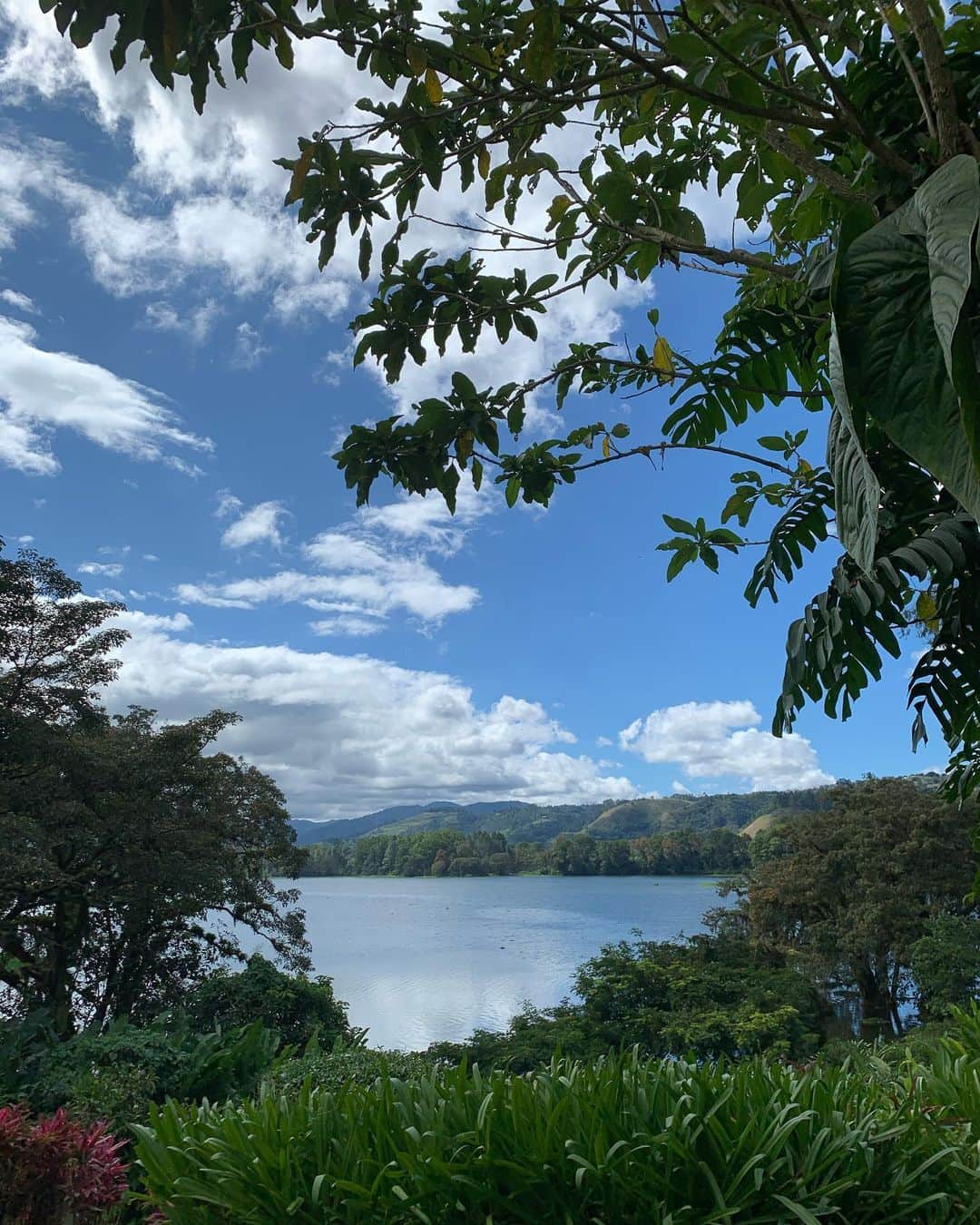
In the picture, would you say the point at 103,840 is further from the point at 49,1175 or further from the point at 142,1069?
A: the point at 49,1175

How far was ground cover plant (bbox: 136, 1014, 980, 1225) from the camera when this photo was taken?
63.9 inches

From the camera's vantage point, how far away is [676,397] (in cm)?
200

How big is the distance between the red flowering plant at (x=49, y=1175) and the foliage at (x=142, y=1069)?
250 cm

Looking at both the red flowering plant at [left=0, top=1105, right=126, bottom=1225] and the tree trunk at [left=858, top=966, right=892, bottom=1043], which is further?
the tree trunk at [left=858, top=966, right=892, bottom=1043]

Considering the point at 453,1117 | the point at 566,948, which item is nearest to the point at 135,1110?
the point at 453,1117

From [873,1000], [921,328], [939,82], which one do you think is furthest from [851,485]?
[873,1000]

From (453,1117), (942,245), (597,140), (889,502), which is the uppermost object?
(597,140)

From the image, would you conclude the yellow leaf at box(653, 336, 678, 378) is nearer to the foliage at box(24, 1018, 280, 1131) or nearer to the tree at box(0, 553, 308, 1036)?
the foliage at box(24, 1018, 280, 1131)

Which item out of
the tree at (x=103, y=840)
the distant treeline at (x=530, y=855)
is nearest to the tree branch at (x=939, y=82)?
Answer: the tree at (x=103, y=840)

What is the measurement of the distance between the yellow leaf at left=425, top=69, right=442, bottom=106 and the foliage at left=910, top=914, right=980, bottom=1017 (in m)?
11.8

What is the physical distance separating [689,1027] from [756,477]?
8659mm

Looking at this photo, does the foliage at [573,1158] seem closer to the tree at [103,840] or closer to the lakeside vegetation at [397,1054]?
the lakeside vegetation at [397,1054]

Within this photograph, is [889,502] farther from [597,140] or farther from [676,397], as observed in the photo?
[597,140]

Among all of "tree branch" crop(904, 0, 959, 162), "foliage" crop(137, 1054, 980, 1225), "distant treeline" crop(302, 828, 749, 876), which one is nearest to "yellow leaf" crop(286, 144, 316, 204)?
"tree branch" crop(904, 0, 959, 162)
